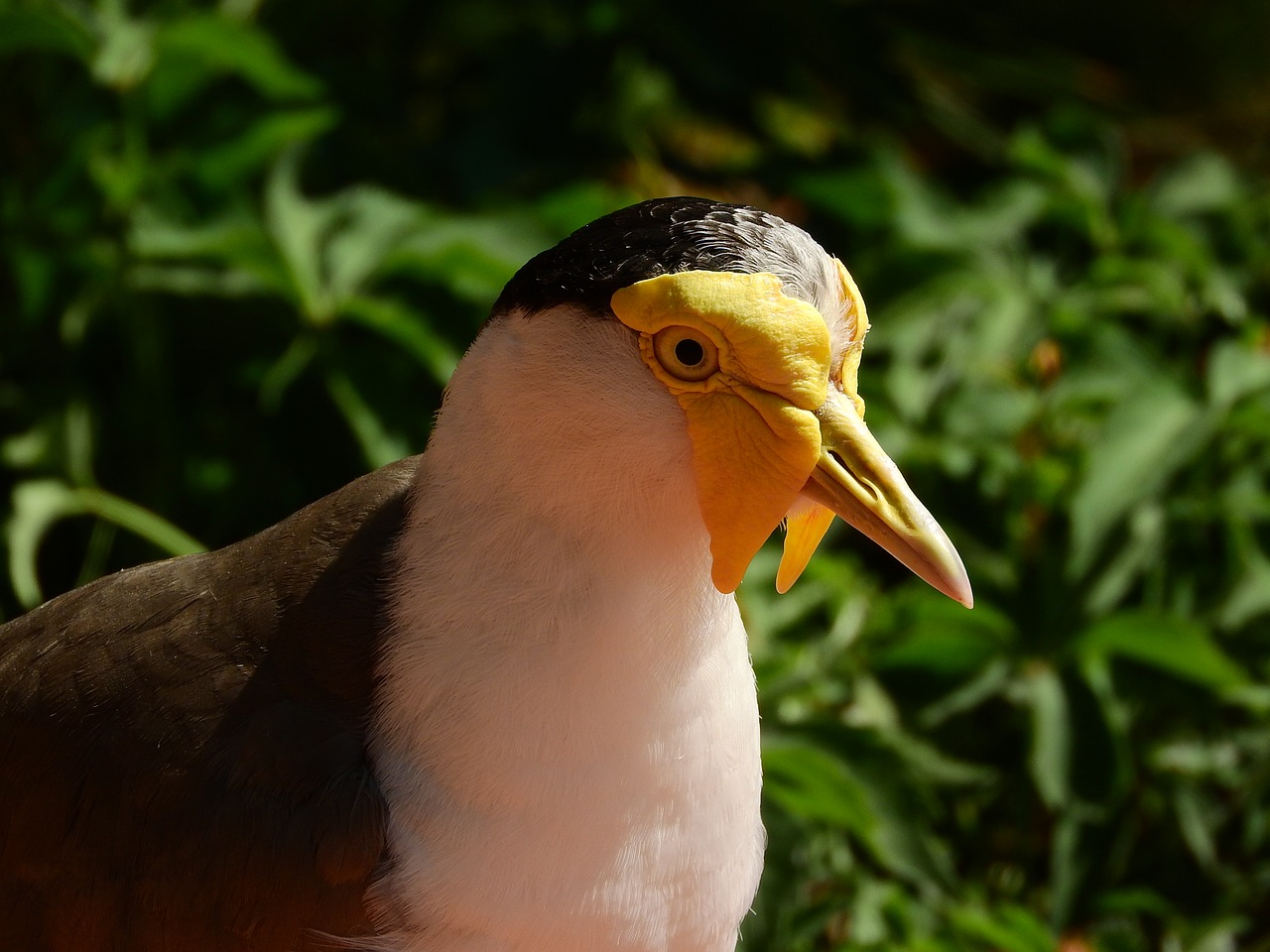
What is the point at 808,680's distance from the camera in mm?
2408

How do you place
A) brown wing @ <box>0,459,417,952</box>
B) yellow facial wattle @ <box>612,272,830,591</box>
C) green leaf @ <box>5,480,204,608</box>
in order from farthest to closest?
green leaf @ <box>5,480,204,608</box> → brown wing @ <box>0,459,417,952</box> → yellow facial wattle @ <box>612,272,830,591</box>

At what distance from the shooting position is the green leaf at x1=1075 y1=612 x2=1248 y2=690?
242 cm

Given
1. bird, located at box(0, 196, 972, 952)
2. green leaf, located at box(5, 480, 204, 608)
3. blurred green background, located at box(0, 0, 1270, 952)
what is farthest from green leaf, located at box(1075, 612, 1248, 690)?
green leaf, located at box(5, 480, 204, 608)

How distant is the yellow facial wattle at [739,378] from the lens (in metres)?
1.26

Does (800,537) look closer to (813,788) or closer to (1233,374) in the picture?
(813,788)

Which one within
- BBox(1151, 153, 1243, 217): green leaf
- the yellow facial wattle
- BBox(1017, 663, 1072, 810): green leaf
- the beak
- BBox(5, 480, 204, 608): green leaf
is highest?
the yellow facial wattle

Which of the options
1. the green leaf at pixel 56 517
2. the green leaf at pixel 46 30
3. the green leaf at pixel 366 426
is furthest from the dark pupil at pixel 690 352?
the green leaf at pixel 46 30

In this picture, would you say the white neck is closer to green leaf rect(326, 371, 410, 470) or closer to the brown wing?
the brown wing

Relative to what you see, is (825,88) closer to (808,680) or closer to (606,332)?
(808,680)

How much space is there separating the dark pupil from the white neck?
0.08 meters

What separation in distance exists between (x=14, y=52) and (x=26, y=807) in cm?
205

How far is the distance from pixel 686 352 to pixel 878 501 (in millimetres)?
220

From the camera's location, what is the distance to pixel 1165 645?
7.97 ft

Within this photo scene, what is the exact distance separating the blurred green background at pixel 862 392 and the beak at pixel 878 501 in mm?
951
